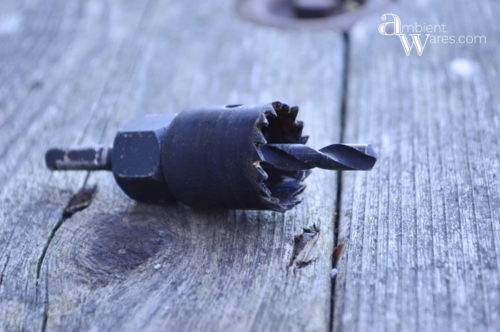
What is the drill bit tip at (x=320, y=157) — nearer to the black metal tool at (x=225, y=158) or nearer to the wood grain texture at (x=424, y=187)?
the black metal tool at (x=225, y=158)

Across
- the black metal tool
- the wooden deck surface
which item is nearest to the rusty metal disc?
the wooden deck surface

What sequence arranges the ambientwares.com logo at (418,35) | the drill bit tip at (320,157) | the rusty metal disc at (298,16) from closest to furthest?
the drill bit tip at (320,157)
the ambientwares.com logo at (418,35)
the rusty metal disc at (298,16)

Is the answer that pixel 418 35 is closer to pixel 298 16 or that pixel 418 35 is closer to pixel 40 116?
pixel 298 16

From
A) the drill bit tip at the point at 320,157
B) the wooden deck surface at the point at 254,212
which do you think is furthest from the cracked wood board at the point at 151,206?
the drill bit tip at the point at 320,157

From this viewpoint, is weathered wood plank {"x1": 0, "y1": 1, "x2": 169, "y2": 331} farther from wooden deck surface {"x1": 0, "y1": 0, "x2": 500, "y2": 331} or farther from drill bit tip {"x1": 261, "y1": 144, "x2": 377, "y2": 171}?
drill bit tip {"x1": 261, "y1": 144, "x2": 377, "y2": 171}

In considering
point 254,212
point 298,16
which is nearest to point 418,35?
point 298,16

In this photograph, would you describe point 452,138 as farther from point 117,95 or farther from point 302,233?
point 117,95
